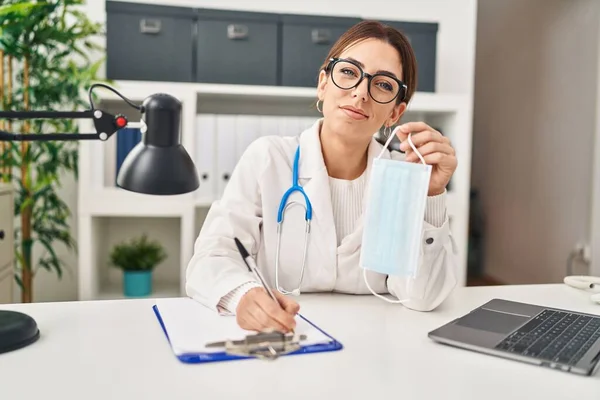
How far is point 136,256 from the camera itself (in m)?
2.62

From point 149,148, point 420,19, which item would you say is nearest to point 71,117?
point 149,148

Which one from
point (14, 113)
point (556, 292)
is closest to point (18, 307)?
point (14, 113)

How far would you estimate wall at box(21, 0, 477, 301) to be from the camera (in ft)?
9.32

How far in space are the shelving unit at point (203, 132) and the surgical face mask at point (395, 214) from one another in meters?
1.42

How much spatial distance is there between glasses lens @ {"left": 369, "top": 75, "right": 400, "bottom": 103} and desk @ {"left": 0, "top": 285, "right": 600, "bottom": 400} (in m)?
0.55

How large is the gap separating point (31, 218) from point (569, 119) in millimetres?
3174

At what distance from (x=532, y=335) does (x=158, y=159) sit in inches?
28.0

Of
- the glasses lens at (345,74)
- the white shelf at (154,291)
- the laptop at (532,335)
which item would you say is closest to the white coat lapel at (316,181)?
the glasses lens at (345,74)

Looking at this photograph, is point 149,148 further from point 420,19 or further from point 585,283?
point 420,19

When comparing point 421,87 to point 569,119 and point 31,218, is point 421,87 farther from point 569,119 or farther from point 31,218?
point 31,218

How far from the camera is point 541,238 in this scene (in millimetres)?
3961

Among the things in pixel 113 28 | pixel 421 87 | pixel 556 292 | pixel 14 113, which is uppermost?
pixel 113 28

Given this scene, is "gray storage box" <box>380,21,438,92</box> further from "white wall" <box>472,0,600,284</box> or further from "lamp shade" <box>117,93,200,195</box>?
"lamp shade" <box>117,93,200,195</box>

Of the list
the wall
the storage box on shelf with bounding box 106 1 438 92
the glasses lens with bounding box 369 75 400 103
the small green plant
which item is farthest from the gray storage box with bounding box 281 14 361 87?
the glasses lens with bounding box 369 75 400 103
